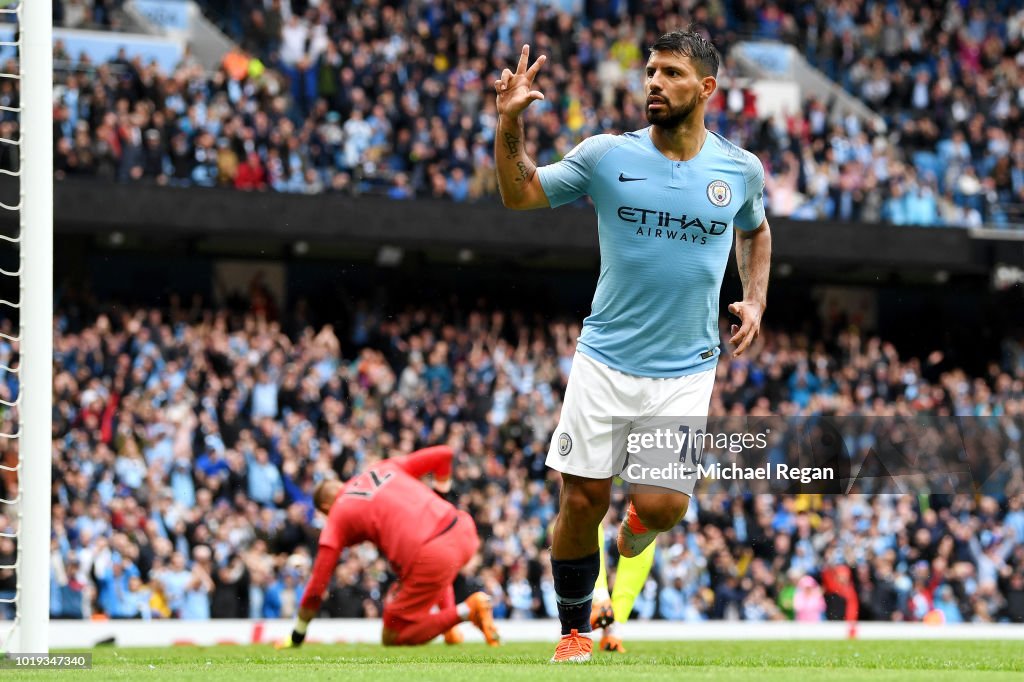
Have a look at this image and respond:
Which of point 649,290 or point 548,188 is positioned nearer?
point 548,188

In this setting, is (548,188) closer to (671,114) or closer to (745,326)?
(671,114)

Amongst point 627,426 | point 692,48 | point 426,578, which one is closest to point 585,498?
point 627,426

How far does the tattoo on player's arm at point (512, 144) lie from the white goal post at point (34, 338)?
1875 mm

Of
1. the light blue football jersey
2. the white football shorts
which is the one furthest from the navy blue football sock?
the light blue football jersey

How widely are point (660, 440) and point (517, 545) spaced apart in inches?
437

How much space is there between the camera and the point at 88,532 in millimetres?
16594

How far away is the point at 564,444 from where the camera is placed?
6992mm

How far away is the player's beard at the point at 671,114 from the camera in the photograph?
678 cm

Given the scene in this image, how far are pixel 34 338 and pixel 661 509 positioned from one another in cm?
290

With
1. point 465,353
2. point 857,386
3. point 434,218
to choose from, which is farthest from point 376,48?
point 857,386

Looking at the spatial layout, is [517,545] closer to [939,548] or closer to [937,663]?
[939,548]

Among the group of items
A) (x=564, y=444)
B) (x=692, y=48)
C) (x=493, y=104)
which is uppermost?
(x=493, y=104)

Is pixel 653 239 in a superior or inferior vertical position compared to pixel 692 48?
inferior

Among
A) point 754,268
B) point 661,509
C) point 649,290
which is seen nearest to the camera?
point 649,290
